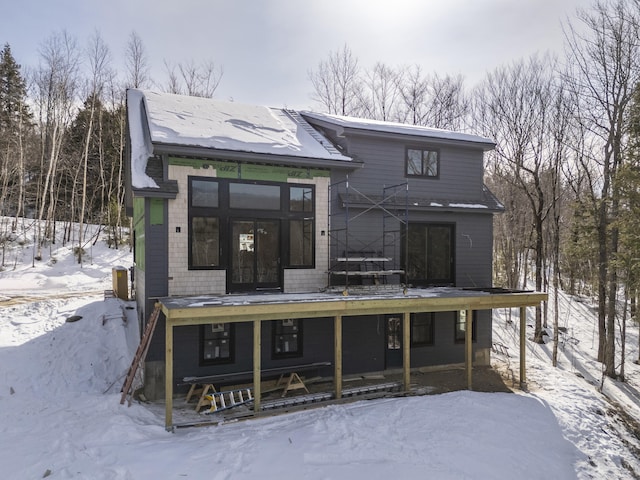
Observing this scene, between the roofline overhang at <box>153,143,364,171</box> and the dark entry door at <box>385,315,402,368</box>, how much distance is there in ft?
14.1

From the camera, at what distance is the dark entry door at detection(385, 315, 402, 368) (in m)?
10.8

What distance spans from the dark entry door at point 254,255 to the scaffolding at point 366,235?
1435mm

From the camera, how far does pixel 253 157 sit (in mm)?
8930

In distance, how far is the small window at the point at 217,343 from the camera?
29.2ft

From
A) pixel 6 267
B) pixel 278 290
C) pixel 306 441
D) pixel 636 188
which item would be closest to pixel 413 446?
pixel 306 441

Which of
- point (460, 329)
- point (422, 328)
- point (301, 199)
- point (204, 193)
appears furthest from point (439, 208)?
point (204, 193)

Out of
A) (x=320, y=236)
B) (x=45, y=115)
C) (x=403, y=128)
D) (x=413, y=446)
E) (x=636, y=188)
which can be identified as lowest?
(x=413, y=446)

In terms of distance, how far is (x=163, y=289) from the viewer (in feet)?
28.0

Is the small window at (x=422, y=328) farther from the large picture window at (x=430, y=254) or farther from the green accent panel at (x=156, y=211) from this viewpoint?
the green accent panel at (x=156, y=211)

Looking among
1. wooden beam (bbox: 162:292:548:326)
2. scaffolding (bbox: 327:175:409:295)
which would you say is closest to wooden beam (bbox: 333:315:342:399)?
wooden beam (bbox: 162:292:548:326)

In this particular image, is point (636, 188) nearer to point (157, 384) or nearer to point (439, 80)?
point (157, 384)

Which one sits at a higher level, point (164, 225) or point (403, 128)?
point (403, 128)

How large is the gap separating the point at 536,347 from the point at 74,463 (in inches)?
685

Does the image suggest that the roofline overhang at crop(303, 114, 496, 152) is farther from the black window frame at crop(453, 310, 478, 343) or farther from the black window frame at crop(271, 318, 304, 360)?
the black window frame at crop(271, 318, 304, 360)
